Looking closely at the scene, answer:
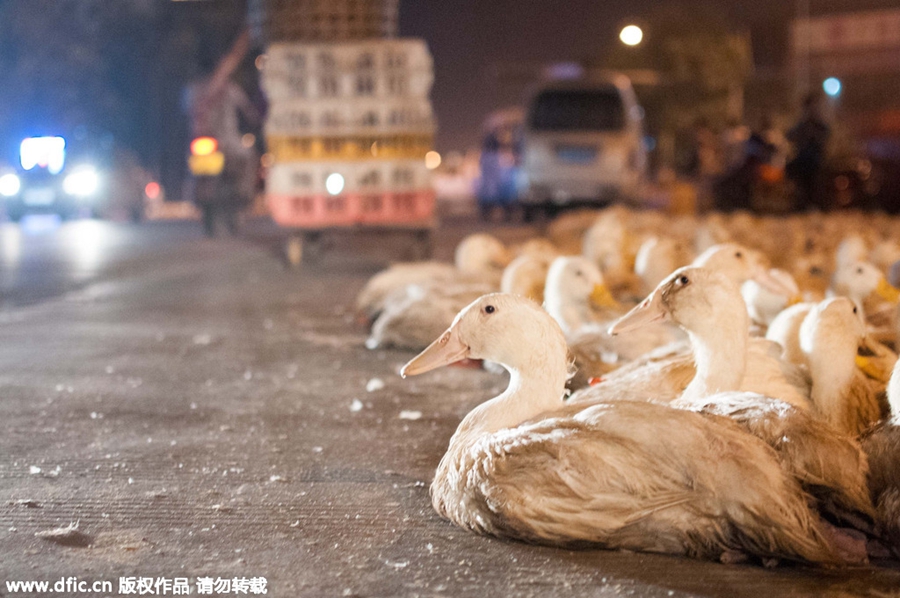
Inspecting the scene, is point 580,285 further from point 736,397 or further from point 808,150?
point 808,150

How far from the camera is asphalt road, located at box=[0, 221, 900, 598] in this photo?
3634mm

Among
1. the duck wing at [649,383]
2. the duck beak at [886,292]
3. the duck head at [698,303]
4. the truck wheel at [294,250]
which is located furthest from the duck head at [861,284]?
the truck wheel at [294,250]

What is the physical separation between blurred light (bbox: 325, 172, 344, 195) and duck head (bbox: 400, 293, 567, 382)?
916cm

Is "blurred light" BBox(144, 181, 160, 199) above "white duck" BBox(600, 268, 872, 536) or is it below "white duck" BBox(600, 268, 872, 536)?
above

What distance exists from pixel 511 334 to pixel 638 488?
878 mm

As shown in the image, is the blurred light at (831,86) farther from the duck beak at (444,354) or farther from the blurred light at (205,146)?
the duck beak at (444,354)

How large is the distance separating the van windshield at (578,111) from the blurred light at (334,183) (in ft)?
32.1

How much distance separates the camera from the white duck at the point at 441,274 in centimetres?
903

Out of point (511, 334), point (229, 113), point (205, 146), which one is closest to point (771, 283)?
point (511, 334)

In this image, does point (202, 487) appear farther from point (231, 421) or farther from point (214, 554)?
point (231, 421)

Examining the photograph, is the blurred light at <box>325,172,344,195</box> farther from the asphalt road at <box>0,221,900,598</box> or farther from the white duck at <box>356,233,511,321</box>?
the white duck at <box>356,233,511,321</box>

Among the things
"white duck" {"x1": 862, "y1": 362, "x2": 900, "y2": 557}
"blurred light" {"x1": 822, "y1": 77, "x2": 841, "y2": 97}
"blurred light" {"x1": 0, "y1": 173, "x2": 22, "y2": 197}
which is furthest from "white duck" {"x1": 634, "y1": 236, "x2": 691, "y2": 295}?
"blurred light" {"x1": 822, "y1": 77, "x2": 841, "y2": 97}

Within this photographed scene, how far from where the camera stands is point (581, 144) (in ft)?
71.5

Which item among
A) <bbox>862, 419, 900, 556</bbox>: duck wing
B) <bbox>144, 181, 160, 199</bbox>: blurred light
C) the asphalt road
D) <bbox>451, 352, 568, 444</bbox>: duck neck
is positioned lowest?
the asphalt road
